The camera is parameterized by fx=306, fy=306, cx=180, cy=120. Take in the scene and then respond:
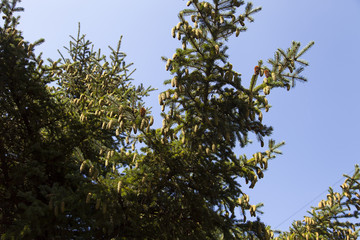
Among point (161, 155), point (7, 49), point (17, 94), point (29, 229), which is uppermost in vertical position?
point (7, 49)

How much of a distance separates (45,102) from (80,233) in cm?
275

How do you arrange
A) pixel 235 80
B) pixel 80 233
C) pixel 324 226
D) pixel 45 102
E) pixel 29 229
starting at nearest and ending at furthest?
1. pixel 29 229
2. pixel 235 80
3. pixel 80 233
4. pixel 45 102
5. pixel 324 226

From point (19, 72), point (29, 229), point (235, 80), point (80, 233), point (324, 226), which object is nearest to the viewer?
point (29, 229)

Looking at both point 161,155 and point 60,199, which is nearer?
point 60,199

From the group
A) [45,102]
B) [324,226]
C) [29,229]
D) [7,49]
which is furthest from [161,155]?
[324,226]

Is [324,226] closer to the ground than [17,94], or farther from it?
closer to the ground

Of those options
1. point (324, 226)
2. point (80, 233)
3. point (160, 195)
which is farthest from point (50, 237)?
point (324, 226)

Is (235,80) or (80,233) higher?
(235,80)

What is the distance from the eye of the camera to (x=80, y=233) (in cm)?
546

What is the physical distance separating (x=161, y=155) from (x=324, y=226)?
16.2 ft

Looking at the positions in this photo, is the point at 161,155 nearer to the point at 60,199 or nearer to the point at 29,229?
the point at 60,199

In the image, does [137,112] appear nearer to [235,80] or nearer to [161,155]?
[161,155]

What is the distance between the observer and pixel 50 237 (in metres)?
5.18

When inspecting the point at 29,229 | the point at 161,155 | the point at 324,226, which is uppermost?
the point at 161,155
